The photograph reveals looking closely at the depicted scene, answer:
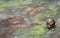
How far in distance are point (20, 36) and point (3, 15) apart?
50cm

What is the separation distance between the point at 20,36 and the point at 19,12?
1.72 feet

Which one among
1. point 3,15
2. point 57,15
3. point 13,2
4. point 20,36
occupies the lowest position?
point 20,36

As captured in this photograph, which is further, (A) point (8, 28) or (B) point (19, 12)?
(B) point (19, 12)

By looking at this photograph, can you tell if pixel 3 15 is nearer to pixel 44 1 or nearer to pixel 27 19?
pixel 27 19

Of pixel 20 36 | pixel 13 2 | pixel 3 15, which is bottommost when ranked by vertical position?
pixel 20 36

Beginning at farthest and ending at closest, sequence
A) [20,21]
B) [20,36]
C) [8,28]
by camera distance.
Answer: [20,21] → [8,28] → [20,36]

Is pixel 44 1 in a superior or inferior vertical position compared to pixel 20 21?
superior

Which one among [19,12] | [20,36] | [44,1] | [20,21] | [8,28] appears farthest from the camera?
[44,1]

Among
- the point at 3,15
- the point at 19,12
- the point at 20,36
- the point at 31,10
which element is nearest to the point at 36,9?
the point at 31,10

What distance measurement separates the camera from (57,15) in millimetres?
2230

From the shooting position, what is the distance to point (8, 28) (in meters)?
2.08

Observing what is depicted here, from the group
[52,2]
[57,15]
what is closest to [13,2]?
[52,2]

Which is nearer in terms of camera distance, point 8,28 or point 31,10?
point 8,28

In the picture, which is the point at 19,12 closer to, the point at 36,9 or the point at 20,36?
the point at 36,9
